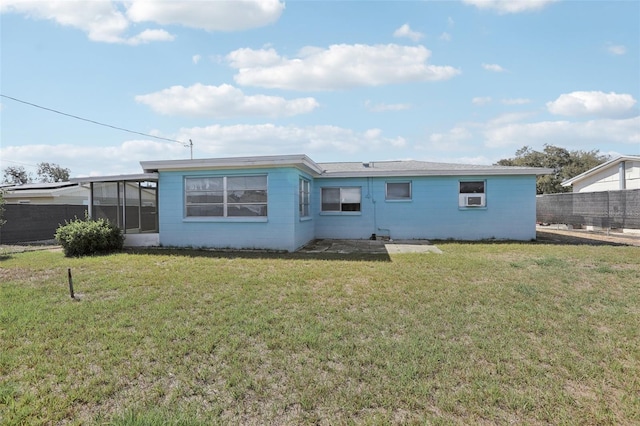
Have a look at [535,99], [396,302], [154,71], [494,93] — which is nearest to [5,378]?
[396,302]

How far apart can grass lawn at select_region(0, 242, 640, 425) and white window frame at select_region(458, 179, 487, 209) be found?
19.4 ft

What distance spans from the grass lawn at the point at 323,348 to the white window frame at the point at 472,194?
19.4ft

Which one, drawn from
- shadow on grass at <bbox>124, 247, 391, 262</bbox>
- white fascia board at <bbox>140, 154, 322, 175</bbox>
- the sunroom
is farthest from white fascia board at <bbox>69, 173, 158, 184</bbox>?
shadow on grass at <bbox>124, 247, 391, 262</bbox>

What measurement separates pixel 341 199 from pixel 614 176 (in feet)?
51.5

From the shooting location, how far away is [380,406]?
109 inches

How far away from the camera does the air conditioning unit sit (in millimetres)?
12633

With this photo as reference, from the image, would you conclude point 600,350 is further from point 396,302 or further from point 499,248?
point 499,248

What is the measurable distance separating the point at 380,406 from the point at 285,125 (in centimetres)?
1625

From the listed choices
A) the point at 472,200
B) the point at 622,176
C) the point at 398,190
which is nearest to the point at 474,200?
the point at 472,200

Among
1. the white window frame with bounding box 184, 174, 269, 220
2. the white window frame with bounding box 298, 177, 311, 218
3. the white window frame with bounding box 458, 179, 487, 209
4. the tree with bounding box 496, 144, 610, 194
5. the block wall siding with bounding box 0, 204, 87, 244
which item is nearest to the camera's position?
the white window frame with bounding box 184, 174, 269, 220

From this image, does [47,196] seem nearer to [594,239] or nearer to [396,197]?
[396,197]

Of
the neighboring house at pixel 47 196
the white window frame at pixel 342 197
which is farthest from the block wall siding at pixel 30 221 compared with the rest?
the white window frame at pixel 342 197

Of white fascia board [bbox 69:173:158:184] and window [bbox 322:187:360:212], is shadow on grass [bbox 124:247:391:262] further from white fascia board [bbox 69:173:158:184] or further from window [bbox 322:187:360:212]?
window [bbox 322:187:360:212]

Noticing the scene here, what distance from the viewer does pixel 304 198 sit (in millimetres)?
11656
